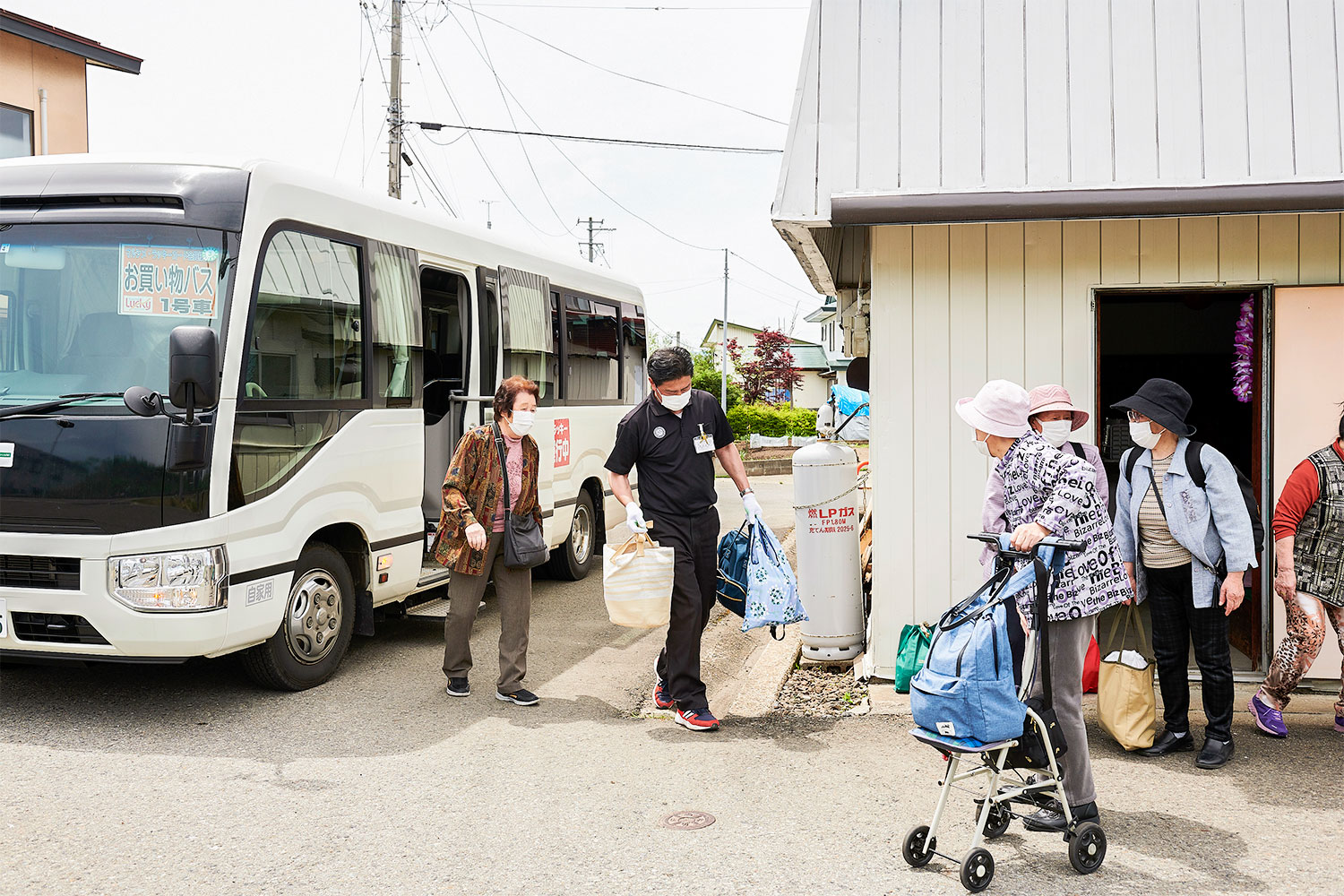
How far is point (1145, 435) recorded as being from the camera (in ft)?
16.9

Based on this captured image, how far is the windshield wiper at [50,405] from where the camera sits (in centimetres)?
545

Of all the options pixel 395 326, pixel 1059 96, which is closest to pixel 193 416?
pixel 395 326

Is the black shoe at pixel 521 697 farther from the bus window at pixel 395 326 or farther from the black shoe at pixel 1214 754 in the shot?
the black shoe at pixel 1214 754

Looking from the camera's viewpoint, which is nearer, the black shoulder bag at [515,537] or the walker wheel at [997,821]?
the walker wheel at [997,821]

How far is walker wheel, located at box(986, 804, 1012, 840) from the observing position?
4.10 metres

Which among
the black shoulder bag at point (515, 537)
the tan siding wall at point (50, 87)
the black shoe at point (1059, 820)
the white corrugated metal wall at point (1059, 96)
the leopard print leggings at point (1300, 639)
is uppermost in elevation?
the tan siding wall at point (50, 87)

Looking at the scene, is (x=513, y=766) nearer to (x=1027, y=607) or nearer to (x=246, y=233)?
(x=1027, y=607)

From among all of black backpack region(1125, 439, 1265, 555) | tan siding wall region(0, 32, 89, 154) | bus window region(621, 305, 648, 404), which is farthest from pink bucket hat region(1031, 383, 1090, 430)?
tan siding wall region(0, 32, 89, 154)

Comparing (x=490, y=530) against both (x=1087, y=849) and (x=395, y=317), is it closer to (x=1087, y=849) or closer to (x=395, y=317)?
(x=395, y=317)

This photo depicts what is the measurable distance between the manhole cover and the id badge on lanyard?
200cm

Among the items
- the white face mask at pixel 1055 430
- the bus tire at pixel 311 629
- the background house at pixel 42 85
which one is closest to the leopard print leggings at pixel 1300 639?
the white face mask at pixel 1055 430

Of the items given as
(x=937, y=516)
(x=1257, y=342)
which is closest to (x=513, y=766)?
(x=937, y=516)

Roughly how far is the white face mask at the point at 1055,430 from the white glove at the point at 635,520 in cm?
212

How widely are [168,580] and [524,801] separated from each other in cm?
220
